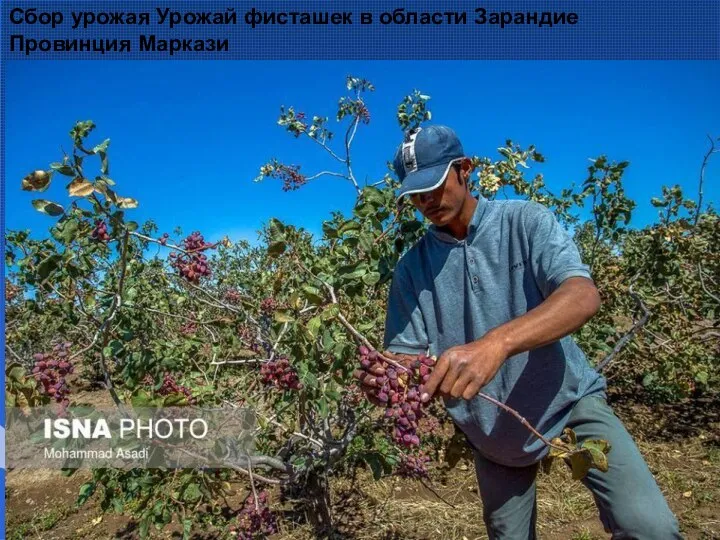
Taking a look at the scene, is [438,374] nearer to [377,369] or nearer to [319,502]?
[377,369]

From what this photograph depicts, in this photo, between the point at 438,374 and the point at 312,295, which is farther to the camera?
the point at 312,295

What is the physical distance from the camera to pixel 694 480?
164 inches

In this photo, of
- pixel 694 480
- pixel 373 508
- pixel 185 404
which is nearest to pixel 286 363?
pixel 185 404

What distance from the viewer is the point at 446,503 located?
3.70 m

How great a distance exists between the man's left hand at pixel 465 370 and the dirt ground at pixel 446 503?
6.76 feet

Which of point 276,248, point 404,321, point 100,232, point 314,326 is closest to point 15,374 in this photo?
point 100,232

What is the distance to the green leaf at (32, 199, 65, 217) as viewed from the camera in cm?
190

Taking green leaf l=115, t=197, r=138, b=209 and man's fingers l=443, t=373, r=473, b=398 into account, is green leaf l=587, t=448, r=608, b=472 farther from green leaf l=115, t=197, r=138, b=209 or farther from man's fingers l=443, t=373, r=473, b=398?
green leaf l=115, t=197, r=138, b=209

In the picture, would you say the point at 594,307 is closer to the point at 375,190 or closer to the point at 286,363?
the point at 375,190

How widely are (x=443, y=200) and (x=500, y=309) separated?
472 millimetres

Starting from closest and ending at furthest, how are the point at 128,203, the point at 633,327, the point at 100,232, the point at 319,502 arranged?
the point at 128,203 → the point at 100,232 → the point at 319,502 → the point at 633,327

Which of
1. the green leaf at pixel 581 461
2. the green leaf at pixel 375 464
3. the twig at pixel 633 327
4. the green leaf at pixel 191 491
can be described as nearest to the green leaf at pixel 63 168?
the green leaf at pixel 191 491

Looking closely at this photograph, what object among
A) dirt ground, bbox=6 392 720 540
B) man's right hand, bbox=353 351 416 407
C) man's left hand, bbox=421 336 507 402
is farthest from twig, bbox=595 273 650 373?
man's left hand, bbox=421 336 507 402

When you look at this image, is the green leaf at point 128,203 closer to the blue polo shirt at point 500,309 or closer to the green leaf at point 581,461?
the blue polo shirt at point 500,309
